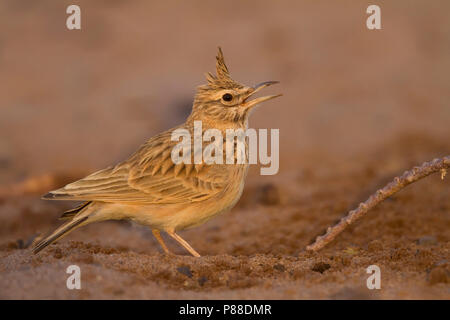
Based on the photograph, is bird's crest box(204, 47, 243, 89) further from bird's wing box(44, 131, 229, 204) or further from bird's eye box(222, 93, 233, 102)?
bird's wing box(44, 131, 229, 204)

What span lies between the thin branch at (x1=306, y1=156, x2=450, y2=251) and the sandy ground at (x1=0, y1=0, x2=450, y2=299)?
7.3 inches

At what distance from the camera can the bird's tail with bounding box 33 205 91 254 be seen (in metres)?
4.50

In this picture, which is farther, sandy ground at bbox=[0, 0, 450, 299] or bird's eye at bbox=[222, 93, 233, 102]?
bird's eye at bbox=[222, 93, 233, 102]

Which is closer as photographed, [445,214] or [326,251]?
[326,251]

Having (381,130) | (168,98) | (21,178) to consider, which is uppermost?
(168,98)

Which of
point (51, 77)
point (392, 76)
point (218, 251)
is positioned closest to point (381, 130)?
point (392, 76)

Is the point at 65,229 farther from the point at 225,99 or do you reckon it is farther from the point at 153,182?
the point at 225,99

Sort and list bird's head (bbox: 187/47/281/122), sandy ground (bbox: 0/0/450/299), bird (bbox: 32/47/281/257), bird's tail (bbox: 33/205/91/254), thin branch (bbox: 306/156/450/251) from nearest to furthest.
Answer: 1. sandy ground (bbox: 0/0/450/299)
2. bird's tail (bbox: 33/205/91/254)
3. thin branch (bbox: 306/156/450/251)
4. bird (bbox: 32/47/281/257)
5. bird's head (bbox: 187/47/281/122)

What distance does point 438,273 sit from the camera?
4.00 meters

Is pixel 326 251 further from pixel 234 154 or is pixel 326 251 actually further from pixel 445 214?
pixel 445 214

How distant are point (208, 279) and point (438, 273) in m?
1.61

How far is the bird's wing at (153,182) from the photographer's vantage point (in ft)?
16.3

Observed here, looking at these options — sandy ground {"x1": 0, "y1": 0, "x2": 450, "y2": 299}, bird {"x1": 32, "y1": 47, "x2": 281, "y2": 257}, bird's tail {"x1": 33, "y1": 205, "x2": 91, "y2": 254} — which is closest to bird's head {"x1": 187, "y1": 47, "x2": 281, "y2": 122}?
bird {"x1": 32, "y1": 47, "x2": 281, "y2": 257}

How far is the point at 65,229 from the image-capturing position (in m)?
4.62
